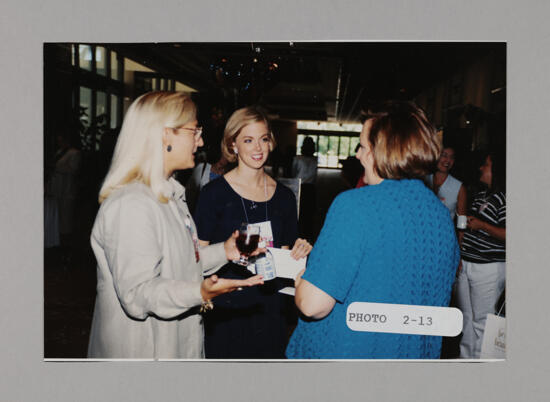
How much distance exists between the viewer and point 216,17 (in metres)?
2.59

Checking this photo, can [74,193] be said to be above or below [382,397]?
above

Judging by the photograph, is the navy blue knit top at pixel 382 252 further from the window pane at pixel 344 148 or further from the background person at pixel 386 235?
the window pane at pixel 344 148

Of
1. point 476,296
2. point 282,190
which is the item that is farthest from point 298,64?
point 476,296

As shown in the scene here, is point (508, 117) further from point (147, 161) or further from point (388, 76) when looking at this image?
point (147, 161)

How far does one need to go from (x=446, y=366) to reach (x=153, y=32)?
7.57 ft

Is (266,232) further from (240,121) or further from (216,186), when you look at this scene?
(240,121)

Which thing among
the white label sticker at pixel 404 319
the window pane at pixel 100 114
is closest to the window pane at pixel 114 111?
the window pane at pixel 100 114

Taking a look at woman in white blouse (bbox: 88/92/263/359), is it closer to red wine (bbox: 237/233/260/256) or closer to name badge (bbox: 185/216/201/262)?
name badge (bbox: 185/216/201/262)

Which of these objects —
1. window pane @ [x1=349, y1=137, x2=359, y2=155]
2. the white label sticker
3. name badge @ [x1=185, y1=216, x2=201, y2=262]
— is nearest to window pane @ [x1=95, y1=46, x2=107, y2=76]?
name badge @ [x1=185, y1=216, x2=201, y2=262]

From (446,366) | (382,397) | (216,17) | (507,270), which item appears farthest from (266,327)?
(216,17)

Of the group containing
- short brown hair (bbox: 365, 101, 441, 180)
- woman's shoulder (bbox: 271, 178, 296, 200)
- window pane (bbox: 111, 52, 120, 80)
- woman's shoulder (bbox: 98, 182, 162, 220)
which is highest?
window pane (bbox: 111, 52, 120, 80)

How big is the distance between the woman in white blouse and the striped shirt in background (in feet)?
4.22

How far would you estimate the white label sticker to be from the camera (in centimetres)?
199

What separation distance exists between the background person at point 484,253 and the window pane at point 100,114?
183 cm
